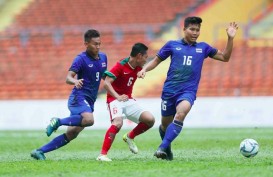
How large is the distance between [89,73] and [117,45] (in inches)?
664

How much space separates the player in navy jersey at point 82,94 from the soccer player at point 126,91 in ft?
0.73

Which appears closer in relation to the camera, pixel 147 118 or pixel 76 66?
pixel 76 66

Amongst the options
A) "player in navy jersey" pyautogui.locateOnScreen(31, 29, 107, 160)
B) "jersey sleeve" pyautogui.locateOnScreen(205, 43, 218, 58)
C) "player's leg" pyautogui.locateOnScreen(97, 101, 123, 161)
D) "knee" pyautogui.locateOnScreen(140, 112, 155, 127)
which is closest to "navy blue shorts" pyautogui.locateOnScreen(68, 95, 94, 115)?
"player in navy jersey" pyautogui.locateOnScreen(31, 29, 107, 160)

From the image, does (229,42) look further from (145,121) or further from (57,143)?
(57,143)

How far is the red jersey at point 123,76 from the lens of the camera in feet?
39.0

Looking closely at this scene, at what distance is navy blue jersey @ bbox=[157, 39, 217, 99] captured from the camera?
11203mm

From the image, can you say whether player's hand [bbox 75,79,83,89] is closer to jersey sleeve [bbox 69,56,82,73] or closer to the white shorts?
jersey sleeve [bbox 69,56,82,73]

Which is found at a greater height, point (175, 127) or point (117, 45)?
point (117, 45)

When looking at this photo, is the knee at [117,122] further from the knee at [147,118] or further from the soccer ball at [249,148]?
the soccer ball at [249,148]

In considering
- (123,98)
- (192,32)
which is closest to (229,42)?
(192,32)

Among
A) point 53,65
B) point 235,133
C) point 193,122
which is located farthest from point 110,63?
point 235,133

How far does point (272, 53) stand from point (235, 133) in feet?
27.2

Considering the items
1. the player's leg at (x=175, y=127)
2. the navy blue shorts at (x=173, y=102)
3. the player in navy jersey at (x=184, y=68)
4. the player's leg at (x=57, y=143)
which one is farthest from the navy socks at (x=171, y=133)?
the player's leg at (x=57, y=143)

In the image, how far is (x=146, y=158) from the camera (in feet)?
38.7
